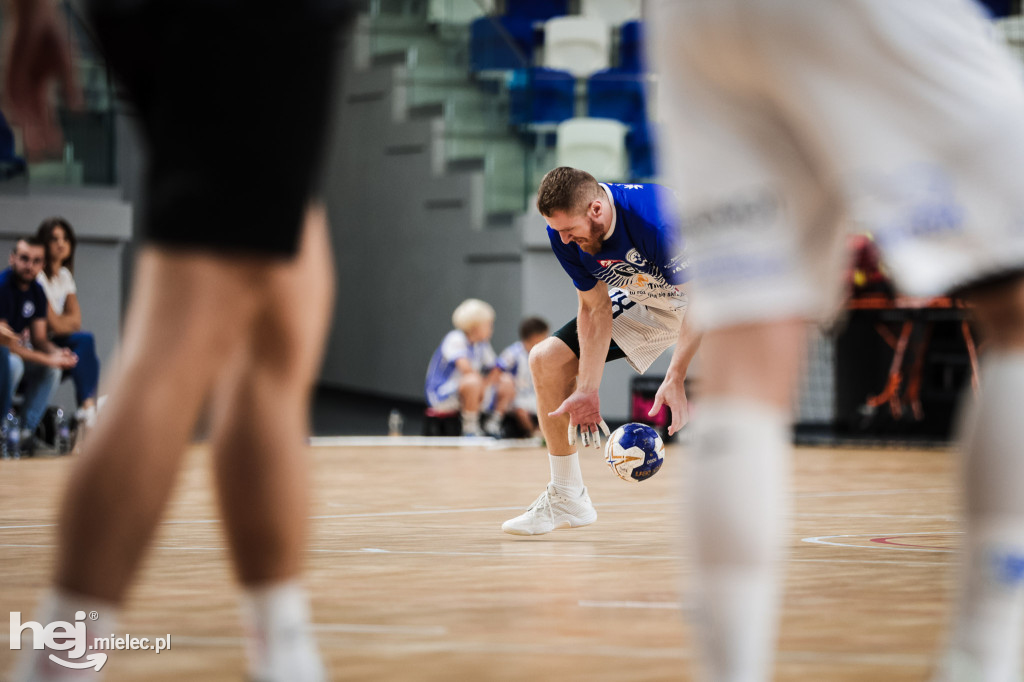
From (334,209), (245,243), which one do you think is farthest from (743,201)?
(334,209)

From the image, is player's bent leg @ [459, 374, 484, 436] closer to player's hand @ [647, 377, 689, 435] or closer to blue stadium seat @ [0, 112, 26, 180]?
blue stadium seat @ [0, 112, 26, 180]

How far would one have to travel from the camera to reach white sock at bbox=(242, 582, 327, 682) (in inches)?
65.9

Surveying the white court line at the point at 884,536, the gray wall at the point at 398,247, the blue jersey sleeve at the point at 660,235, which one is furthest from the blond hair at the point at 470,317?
the white court line at the point at 884,536

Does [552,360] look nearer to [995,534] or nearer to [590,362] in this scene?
[590,362]

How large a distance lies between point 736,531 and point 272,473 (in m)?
0.63

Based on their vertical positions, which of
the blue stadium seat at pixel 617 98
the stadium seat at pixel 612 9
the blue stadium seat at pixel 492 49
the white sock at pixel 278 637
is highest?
the stadium seat at pixel 612 9

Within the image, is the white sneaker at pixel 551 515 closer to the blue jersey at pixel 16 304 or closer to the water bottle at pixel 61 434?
the blue jersey at pixel 16 304

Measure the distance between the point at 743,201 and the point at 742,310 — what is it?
4.9 inches

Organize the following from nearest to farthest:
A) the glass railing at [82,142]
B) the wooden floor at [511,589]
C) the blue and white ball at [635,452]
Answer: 1. the wooden floor at [511,589]
2. the blue and white ball at [635,452]
3. the glass railing at [82,142]

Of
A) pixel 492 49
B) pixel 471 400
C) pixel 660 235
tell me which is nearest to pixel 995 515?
pixel 660 235

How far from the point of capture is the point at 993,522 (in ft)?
4.88

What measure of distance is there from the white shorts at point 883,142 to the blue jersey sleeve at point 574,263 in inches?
120

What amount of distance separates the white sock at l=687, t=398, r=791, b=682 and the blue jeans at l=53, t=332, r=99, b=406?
8.95 meters

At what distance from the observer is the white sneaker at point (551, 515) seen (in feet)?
14.3
